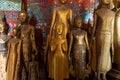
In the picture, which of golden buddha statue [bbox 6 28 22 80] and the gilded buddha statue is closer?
golden buddha statue [bbox 6 28 22 80]

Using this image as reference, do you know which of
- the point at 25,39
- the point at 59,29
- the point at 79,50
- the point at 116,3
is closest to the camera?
the point at 59,29

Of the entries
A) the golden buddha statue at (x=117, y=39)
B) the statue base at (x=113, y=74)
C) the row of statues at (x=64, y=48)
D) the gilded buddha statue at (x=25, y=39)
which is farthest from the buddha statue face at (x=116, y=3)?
the gilded buddha statue at (x=25, y=39)

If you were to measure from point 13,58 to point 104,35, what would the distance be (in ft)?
5.72

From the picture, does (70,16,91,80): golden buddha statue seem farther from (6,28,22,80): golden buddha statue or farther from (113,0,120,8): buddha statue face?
(6,28,22,80): golden buddha statue

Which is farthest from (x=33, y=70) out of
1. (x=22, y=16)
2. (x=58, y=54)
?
(x=22, y=16)

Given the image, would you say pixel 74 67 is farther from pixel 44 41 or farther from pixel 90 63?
pixel 44 41

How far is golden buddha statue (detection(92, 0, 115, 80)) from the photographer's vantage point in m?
5.27

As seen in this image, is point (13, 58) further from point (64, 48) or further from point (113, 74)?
point (113, 74)

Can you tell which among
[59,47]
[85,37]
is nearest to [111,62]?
[85,37]

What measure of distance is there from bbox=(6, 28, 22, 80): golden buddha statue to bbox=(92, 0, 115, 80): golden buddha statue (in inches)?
58.2

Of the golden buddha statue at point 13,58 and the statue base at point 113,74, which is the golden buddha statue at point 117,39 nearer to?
the statue base at point 113,74

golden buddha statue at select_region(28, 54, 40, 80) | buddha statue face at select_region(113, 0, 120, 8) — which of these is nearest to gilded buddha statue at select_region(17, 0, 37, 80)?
golden buddha statue at select_region(28, 54, 40, 80)

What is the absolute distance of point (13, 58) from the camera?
5.20m

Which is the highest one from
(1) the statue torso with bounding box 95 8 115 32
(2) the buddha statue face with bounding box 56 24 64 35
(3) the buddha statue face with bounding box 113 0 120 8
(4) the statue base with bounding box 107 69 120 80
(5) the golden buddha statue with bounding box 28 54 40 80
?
(3) the buddha statue face with bounding box 113 0 120 8
